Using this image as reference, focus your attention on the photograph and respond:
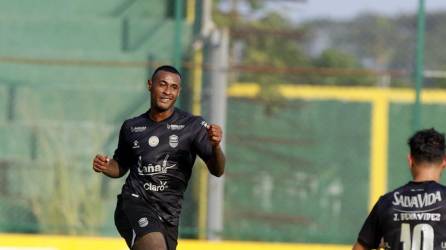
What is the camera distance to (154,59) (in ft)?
49.1

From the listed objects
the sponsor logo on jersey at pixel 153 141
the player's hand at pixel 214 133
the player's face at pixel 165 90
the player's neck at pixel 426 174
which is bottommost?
the player's neck at pixel 426 174

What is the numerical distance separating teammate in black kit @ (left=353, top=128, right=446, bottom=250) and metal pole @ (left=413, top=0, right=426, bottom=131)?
27.1ft

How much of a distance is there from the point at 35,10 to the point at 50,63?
101cm

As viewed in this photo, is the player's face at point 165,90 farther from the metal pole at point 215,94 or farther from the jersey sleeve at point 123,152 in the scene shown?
the metal pole at point 215,94

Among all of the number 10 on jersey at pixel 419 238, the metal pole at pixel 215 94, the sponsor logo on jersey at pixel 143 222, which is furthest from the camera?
the metal pole at pixel 215 94

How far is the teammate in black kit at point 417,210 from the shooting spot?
5914mm

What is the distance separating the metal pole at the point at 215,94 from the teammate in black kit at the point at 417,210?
8627mm

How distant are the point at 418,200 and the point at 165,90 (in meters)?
2.55

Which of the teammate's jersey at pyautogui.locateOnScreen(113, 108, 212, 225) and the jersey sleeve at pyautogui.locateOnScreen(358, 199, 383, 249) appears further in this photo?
the teammate's jersey at pyautogui.locateOnScreen(113, 108, 212, 225)

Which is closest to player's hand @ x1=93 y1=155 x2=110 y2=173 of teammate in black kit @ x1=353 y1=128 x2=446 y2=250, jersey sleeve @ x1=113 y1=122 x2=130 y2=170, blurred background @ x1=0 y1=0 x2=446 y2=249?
A: jersey sleeve @ x1=113 y1=122 x2=130 y2=170

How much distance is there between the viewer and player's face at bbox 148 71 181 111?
26.5ft

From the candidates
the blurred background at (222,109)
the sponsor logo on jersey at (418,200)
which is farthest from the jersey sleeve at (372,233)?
the blurred background at (222,109)

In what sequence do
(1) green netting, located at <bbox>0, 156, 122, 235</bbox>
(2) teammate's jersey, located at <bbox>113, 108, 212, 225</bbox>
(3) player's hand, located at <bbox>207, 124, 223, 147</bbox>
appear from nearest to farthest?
(3) player's hand, located at <bbox>207, 124, 223, 147</bbox> < (2) teammate's jersey, located at <bbox>113, 108, 212, 225</bbox> < (1) green netting, located at <bbox>0, 156, 122, 235</bbox>

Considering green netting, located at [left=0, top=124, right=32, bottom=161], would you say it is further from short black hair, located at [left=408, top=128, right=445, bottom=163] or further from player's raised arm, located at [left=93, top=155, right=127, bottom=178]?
short black hair, located at [left=408, top=128, right=445, bottom=163]
